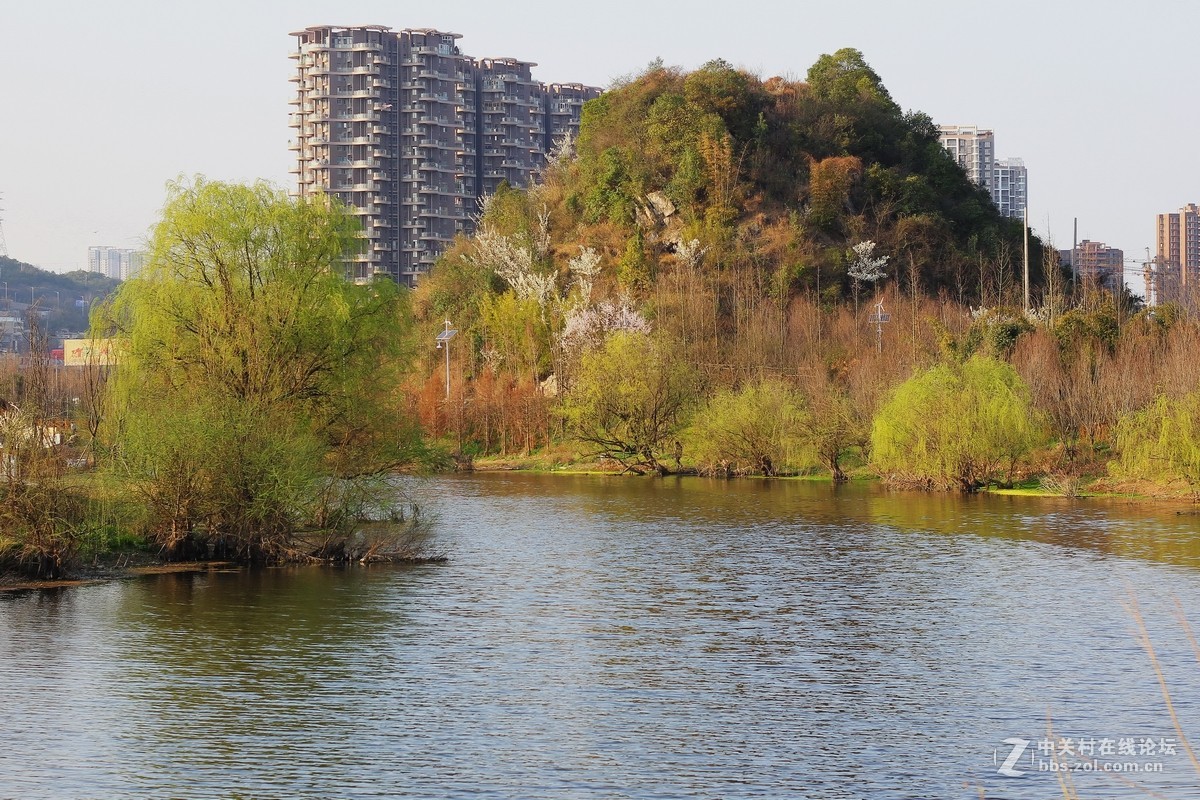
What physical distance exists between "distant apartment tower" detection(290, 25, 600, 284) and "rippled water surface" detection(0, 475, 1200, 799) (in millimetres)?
122854

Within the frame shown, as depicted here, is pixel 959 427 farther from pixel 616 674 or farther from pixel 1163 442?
pixel 616 674

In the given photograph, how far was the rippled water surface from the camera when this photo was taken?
17547mm

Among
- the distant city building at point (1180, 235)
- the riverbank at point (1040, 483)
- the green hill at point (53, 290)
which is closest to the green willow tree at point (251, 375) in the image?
the riverbank at point (1040, 483)

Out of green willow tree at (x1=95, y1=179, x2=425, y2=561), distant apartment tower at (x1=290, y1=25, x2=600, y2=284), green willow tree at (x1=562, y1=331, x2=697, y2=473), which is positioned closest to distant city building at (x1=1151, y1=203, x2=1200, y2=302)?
distant apartment tower at (x1=290, y1=25, x2=600, y2=284)

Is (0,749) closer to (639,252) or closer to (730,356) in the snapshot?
(730,356)

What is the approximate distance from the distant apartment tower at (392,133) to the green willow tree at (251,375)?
111561mm

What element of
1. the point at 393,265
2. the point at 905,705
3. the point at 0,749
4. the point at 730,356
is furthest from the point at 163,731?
the point at 393,265

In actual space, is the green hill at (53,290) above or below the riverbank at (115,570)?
above

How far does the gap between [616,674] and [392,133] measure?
142 m

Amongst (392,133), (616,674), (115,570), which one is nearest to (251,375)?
(115,570)

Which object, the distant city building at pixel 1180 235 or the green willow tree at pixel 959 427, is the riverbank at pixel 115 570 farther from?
the distant city building at pixel 1180 235

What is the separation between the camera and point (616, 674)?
23.2 m

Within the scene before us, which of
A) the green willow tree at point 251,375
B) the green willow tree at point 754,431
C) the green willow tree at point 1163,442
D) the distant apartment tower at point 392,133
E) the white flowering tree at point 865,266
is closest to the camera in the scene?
the green willow tree at point 251,375

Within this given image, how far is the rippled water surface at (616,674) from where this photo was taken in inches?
691
